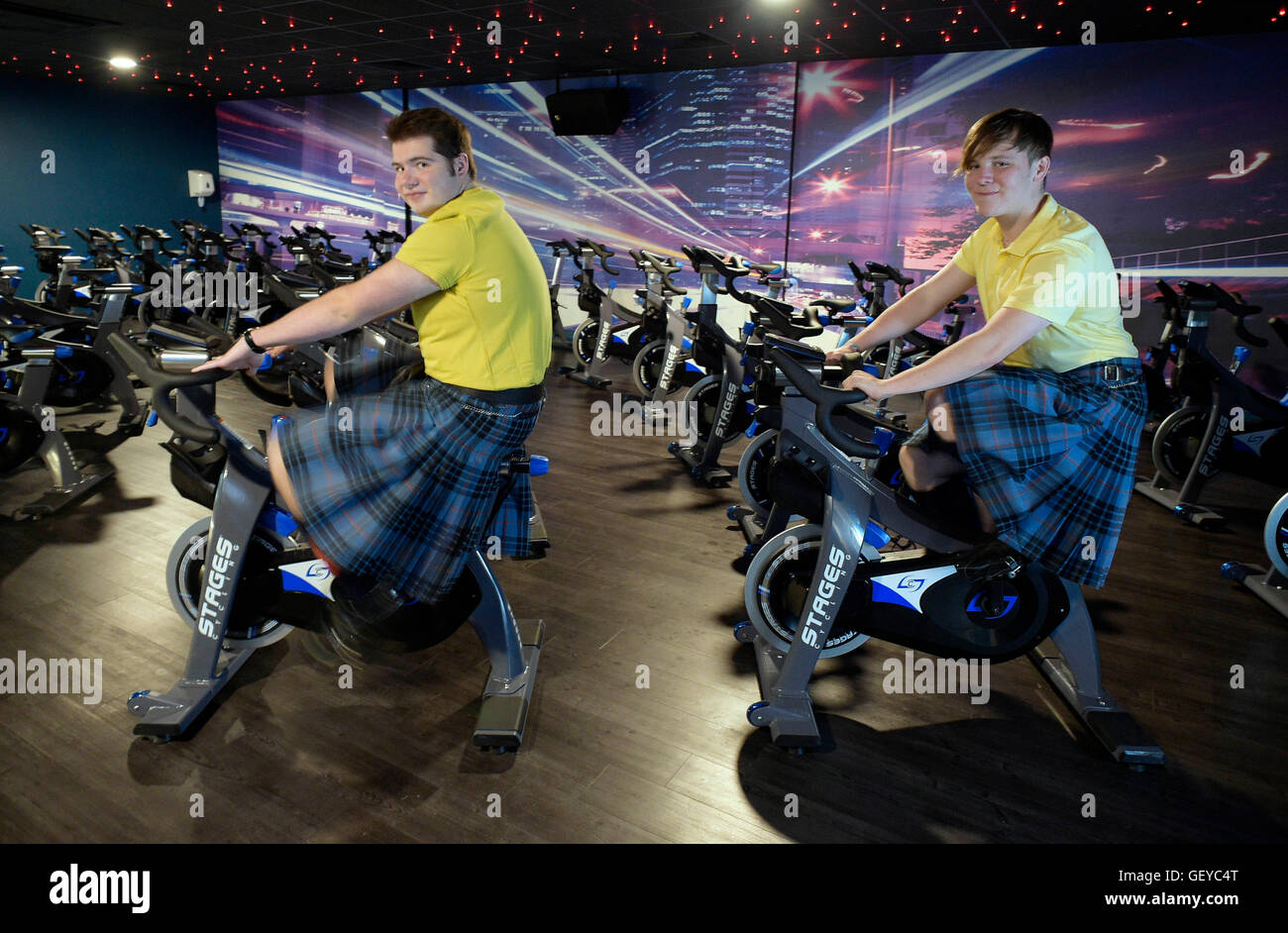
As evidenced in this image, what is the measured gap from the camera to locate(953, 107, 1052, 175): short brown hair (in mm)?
1794

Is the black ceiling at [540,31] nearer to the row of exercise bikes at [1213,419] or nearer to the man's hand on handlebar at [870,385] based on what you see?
the row of exercise bikes at [1213,419]

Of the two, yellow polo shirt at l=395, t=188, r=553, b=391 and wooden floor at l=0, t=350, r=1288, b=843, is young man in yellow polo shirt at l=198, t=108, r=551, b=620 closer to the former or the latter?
yellow polo shirt at l=395, t=188, r=553, b=391

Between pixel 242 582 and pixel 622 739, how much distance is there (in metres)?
1.13

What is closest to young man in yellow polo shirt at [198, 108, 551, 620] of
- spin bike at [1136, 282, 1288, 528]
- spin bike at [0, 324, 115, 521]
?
spin bike at [0, 324, 115, 521]

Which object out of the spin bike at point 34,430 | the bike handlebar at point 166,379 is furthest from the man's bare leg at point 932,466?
the spin bike at point 34,430

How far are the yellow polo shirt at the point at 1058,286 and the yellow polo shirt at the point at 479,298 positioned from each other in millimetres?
1113

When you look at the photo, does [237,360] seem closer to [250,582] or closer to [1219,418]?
[250,582]

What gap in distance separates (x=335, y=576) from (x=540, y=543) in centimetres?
140

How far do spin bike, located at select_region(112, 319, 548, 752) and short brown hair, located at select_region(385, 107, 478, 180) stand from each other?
0.72 m

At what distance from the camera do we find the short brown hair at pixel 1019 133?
1794mm

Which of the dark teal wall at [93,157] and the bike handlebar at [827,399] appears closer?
the bike handlebar at [827,399]
